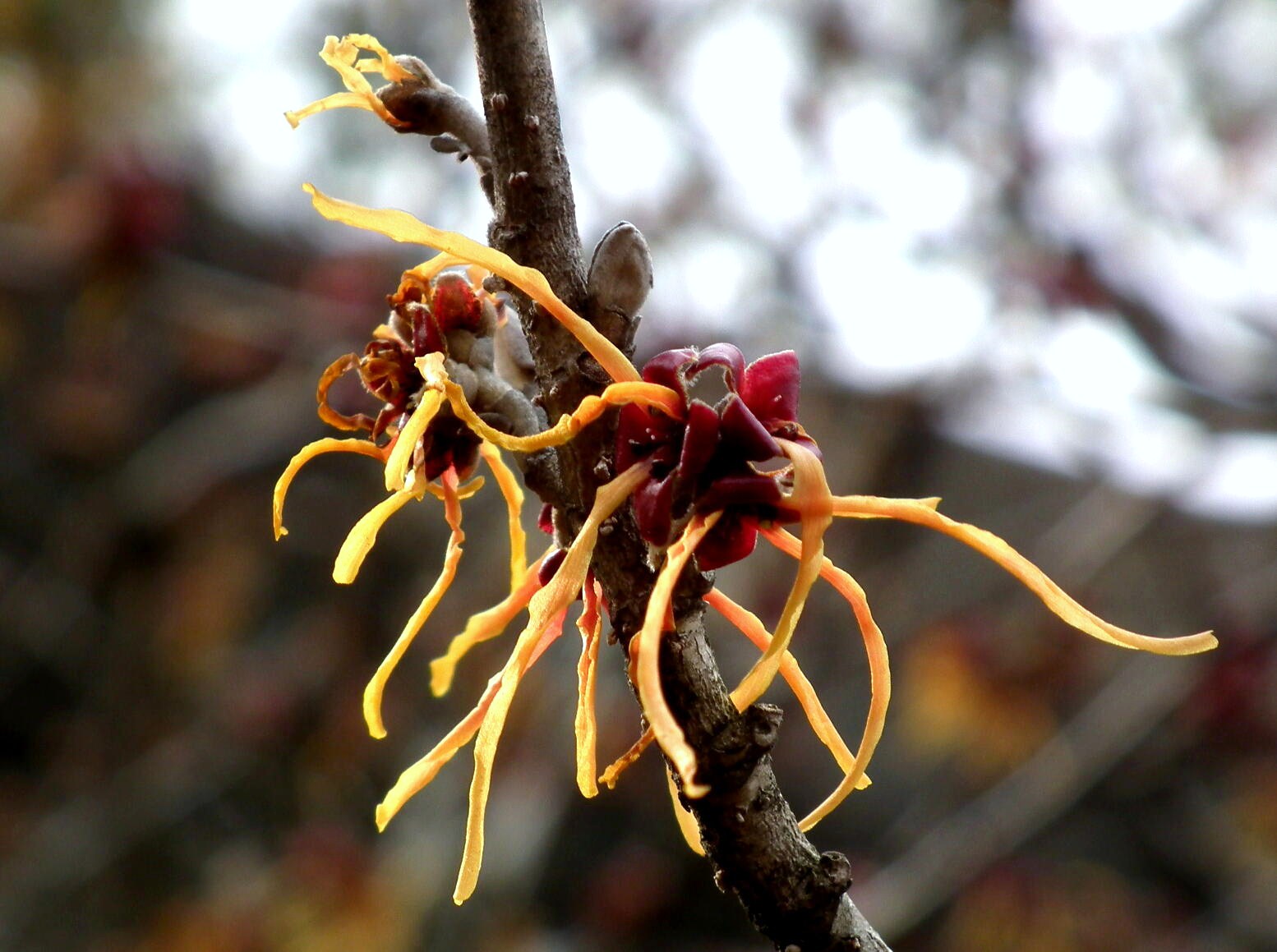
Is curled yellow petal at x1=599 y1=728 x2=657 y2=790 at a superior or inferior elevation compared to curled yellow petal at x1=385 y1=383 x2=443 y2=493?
inferior

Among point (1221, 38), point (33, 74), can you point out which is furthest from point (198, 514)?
point (1221, 38)

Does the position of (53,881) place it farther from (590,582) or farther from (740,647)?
(590,582)

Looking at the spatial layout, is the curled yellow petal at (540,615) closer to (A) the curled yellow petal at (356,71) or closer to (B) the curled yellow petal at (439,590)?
(B) the curled yellow petal at (439,590)

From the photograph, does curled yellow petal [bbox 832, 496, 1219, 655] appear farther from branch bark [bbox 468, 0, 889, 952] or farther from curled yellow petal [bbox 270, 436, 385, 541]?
curled yellow petal [bbox 270, 436, 385, 541]

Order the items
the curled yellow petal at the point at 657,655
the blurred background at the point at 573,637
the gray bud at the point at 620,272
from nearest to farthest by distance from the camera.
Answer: the curled yellow petal at the point at 657,655
the gray bud at the point at 620,272
the blurred background at the point at 573,637

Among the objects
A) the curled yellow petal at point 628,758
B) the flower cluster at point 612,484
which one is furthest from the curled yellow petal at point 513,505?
the curled yellow petal at point 628,758

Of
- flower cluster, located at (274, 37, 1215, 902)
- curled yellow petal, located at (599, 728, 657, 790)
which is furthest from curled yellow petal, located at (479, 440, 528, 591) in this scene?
curled yellow petal, located at (599, 728, 657, 790)

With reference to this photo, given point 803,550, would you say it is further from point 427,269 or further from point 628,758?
point 427,269

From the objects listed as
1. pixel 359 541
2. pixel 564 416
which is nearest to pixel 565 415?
pixel 564 416
